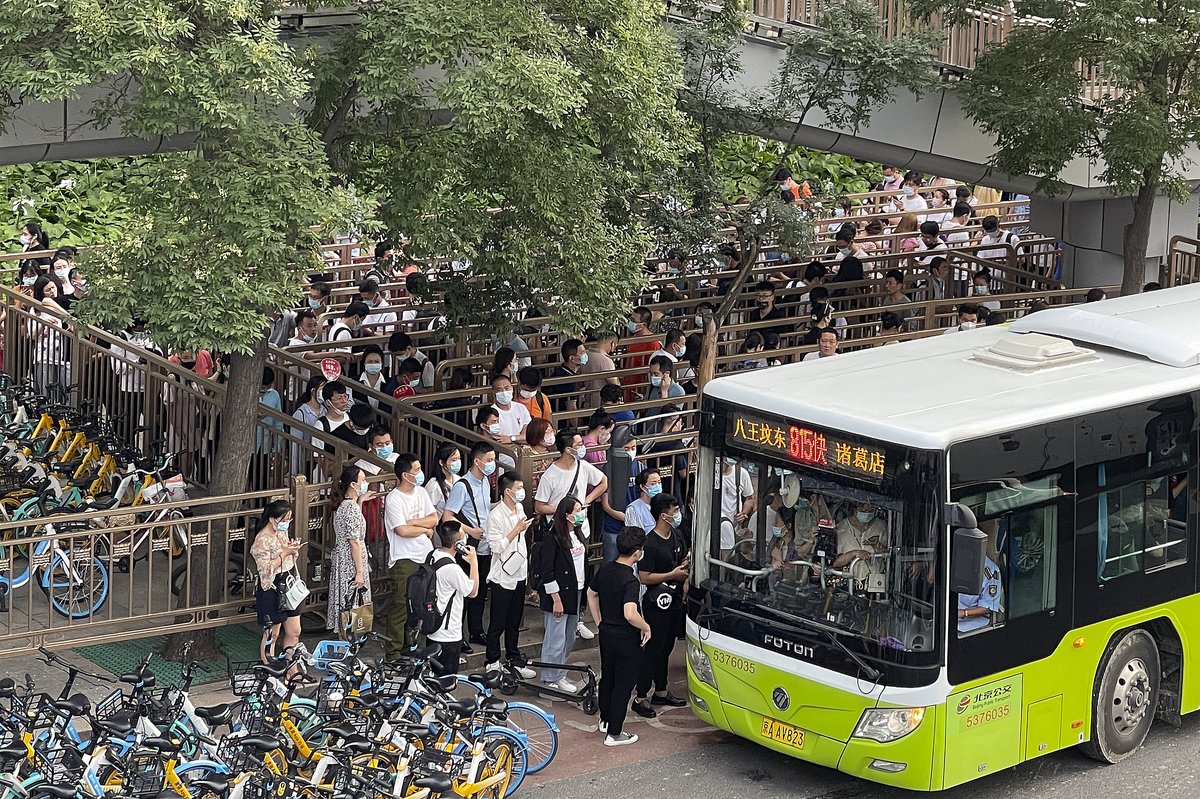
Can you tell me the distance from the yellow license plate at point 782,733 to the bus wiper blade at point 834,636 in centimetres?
70

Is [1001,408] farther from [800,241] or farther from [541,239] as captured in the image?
[800,241]

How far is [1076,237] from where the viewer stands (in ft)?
69.4

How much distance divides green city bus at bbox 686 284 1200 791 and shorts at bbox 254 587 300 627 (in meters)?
3.07

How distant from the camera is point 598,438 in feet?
44.0

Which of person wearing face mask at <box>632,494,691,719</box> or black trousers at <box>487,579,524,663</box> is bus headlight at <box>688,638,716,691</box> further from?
black trousers at <box>487,579,524,663</box>

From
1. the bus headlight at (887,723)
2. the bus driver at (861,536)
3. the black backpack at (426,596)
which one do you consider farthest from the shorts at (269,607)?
the bus headlight at (887,723)

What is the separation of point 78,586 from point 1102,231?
13773mm

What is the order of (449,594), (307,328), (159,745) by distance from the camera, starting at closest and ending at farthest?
(159,745) < (449,594) < (307,328)

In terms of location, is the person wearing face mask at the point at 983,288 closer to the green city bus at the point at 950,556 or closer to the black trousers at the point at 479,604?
the green city bus at the point at 950,556

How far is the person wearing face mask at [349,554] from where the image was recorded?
471 inches

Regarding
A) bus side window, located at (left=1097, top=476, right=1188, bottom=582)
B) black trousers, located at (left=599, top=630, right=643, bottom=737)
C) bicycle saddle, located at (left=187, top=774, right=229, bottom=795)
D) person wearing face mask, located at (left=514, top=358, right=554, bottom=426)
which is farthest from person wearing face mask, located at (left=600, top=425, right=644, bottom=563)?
bicycle saddle, located at (left=187, top=774, right=229, bottom=795)

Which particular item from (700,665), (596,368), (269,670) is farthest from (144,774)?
(596,368)

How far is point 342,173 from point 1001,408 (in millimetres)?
5524

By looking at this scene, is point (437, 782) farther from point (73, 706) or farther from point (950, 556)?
point (950, 556)
